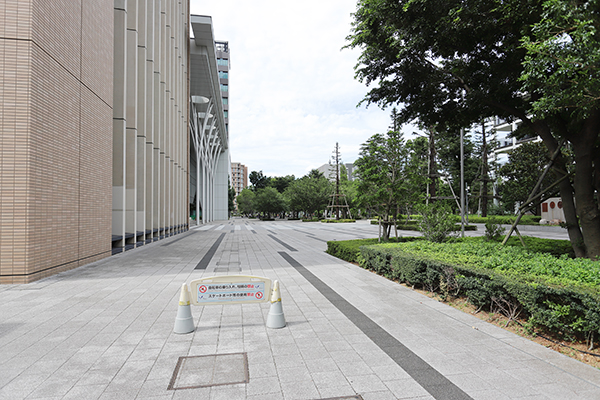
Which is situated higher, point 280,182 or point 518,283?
point 280,182

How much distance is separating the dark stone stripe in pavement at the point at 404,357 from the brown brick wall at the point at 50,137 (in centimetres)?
656

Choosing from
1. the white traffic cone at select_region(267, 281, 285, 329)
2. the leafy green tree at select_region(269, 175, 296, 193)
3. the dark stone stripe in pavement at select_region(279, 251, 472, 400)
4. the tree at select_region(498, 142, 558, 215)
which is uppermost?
the leafy green tree at select_region(269, 175, 296, 193)

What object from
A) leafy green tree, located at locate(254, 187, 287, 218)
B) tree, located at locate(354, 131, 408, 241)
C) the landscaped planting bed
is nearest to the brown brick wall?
the landscaped planting bed

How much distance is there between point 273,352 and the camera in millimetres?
3861

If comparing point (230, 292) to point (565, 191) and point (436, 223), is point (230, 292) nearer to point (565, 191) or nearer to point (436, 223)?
point (436, 223)

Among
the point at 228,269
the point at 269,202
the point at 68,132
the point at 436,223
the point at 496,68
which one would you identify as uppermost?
the point at 496,68

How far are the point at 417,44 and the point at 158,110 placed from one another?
15.0m

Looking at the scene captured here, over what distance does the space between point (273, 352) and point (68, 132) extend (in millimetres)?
8248

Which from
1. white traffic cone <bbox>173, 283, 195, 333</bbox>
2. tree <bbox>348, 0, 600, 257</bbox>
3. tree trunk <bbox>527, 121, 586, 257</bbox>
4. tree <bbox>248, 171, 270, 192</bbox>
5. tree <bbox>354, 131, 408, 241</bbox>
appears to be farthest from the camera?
tree <bbox>248, 171, 270, 192</bbox>

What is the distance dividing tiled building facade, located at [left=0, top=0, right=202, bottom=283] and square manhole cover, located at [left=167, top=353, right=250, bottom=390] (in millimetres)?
5890

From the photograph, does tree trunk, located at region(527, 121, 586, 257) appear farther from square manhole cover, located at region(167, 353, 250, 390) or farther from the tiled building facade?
the tiled building facade

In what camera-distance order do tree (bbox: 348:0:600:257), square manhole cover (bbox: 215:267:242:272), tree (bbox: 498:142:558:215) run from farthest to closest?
tree (bbox: 498:142:558:215)
square manhole cover (bbox: 215:267:242:272)
tree (bbox: 348:0:600:257)

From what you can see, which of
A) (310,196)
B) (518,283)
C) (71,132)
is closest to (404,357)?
(518,283)

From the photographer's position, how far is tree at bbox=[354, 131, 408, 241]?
39.4 feet
